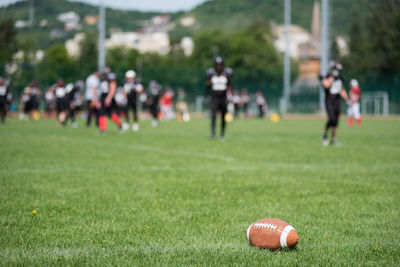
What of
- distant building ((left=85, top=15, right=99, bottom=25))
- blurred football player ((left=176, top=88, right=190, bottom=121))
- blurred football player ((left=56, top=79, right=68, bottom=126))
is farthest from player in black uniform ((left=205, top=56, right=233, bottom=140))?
blurred football player ((left=176, top=88, right=190, bottom=121))

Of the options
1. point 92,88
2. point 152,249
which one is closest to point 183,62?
point 92,88

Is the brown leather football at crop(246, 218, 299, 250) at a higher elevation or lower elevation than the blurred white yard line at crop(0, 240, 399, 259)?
higher

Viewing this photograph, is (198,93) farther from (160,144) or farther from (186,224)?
(186,224)

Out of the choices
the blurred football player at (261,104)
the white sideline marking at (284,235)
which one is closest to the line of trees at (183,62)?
the blurred football player at (261,104)

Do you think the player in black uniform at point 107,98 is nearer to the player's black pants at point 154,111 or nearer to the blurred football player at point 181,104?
the player's black pants at point 154,111

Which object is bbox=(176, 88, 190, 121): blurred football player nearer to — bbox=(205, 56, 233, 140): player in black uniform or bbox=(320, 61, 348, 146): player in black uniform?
bbox=(205, 56, 233, 140): player in black uniform

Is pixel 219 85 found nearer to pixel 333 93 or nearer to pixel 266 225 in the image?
pixel 333 93

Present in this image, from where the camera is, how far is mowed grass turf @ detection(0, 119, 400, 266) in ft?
12.1

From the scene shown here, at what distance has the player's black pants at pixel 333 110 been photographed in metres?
13.1

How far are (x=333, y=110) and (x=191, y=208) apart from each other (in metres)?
8.60

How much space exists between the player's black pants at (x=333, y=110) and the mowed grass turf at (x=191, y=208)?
122 inches

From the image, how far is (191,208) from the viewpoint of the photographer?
17.5 feet

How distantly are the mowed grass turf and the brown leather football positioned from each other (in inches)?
2.4

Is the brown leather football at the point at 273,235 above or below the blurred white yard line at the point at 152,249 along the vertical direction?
above
